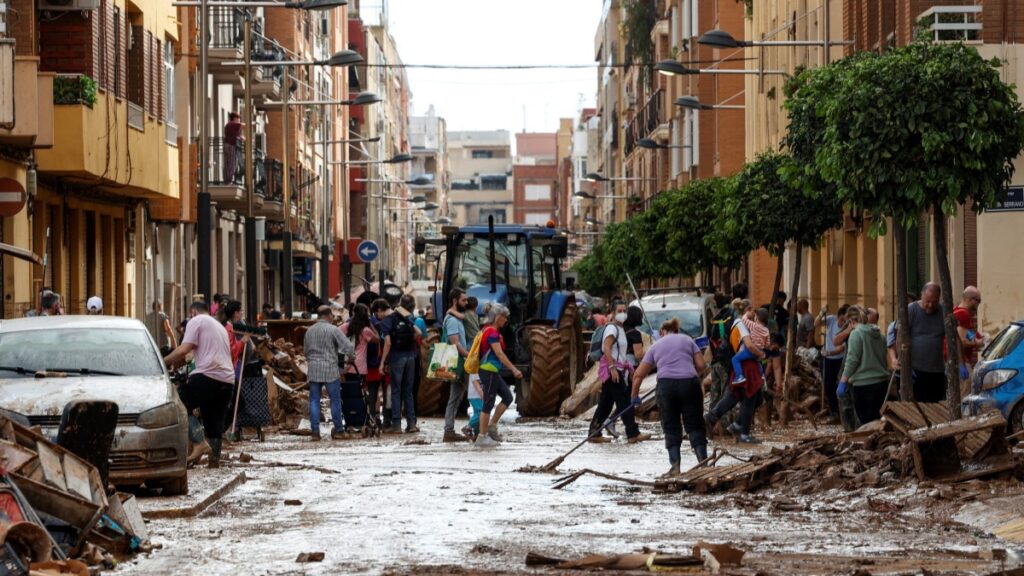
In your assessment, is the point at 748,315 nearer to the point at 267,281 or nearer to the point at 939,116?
the point at 939,116

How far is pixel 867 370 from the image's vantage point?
2270cm

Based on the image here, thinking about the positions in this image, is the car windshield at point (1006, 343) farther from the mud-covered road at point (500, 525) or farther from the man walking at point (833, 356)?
the man walking at point (833, 356)

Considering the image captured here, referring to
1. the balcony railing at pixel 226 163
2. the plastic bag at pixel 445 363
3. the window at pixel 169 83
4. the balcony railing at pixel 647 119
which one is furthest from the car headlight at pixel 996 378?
the balcony railing at pixel 647 119

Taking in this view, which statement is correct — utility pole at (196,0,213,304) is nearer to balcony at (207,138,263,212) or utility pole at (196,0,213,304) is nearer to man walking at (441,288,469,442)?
man walking at (441,288,469,442)

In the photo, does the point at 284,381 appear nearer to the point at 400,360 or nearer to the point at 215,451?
the point at 400,360

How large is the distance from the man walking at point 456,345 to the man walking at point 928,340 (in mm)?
5632

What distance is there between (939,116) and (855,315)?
304cm

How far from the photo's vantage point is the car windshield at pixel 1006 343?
1994cm

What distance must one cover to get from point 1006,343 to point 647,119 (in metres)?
70.8

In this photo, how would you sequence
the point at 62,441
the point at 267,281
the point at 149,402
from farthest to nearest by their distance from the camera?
the point at 267,281, the point at 149,402, the point at 62,441

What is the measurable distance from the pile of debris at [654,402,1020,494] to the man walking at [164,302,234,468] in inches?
185

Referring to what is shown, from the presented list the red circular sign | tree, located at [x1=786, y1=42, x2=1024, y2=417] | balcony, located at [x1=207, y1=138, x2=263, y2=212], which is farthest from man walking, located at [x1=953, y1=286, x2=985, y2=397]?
balcony, located at [x1=207, y1=138, x2=263, y2=212]

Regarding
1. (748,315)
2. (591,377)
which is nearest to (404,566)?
(748,315)

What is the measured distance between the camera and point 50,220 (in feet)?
109
